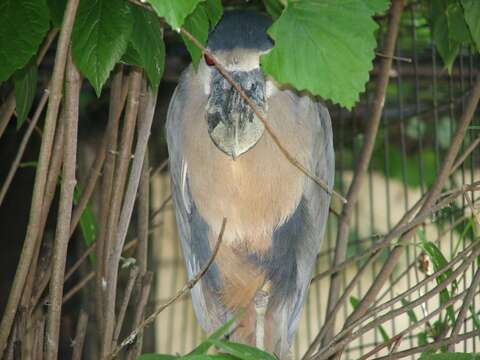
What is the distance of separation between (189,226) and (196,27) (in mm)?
833

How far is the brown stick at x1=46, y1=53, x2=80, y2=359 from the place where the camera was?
101 cm

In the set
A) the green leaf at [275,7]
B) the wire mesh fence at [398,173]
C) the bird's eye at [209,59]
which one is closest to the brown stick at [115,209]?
the bird's eye at [209,59]

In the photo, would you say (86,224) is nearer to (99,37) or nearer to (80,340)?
(80,340)

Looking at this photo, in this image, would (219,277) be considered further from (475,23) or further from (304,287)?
(475,23)

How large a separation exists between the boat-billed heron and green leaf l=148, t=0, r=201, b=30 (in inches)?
29.2

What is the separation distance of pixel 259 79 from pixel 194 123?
0.27 meters

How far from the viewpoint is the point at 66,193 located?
1.04m

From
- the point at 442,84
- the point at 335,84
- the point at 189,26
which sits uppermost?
the point at 442,84

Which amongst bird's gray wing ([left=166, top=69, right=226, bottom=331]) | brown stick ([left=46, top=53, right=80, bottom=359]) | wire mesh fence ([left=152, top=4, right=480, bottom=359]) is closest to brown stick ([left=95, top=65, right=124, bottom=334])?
brown stick ([left=46, top=53, right=80, bottom=359])

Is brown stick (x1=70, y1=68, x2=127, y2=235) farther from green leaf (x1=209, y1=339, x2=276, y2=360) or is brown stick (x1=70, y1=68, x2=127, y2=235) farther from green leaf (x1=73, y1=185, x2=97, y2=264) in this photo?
green leaf (x1=209, y1=339, x2=276, y2=360)

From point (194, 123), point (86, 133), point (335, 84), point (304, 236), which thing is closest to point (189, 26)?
point (335, 84)

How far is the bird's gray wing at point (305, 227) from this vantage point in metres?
1.77

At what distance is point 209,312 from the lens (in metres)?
1.86

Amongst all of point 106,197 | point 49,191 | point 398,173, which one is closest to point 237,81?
point 106,197
